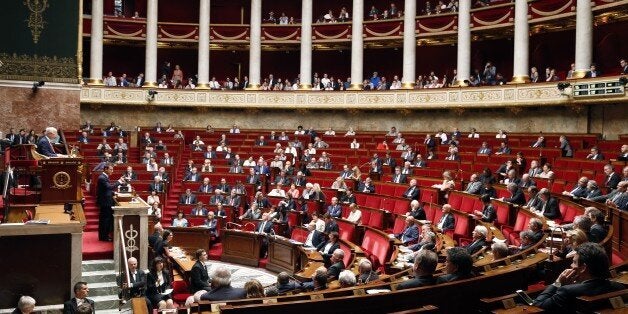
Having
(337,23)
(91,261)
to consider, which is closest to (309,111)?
(337,23)

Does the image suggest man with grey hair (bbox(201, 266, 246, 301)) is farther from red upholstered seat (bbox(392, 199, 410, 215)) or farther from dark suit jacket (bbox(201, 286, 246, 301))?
red upholstered seat (bbox(392, 199, 410, 215))

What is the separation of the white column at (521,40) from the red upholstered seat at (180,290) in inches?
524

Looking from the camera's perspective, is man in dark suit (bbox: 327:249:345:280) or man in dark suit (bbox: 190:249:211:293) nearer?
man in dark suit (bbox: 327:249:345:280)

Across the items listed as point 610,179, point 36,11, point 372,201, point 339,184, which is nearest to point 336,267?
point 610,179

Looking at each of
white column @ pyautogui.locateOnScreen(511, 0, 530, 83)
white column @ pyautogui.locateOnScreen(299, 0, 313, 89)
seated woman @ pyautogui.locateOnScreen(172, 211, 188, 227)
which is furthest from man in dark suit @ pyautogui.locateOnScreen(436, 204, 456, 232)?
white column @ pyautogui.locateOnScreen(299, 0, 313, 89)

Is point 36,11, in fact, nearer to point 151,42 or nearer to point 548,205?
point 548,205

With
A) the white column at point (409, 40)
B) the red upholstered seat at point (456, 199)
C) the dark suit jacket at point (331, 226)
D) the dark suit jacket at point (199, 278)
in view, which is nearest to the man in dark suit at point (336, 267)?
the dark suit jacket at point (199, 278)

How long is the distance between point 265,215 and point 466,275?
8.24 m

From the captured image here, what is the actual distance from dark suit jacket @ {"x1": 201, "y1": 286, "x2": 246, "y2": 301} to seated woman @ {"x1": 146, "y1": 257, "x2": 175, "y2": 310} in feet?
4.05

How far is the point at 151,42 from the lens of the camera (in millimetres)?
23891

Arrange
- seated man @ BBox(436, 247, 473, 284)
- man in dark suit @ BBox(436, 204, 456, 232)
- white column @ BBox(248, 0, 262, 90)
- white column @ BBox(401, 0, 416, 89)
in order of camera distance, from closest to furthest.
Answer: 1. seated man @ BBox(436, 247, 473, 284)
2. man in dark suit @ BBox(436, 204, 456, 232)
3. white column @ BBox(401, 0, 416, 89)
4. white column @ BBox(248, 0, 262, 90)

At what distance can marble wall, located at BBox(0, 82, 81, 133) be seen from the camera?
11375 mm

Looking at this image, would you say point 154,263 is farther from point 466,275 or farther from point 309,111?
point 309,111

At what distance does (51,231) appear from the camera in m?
6.84
